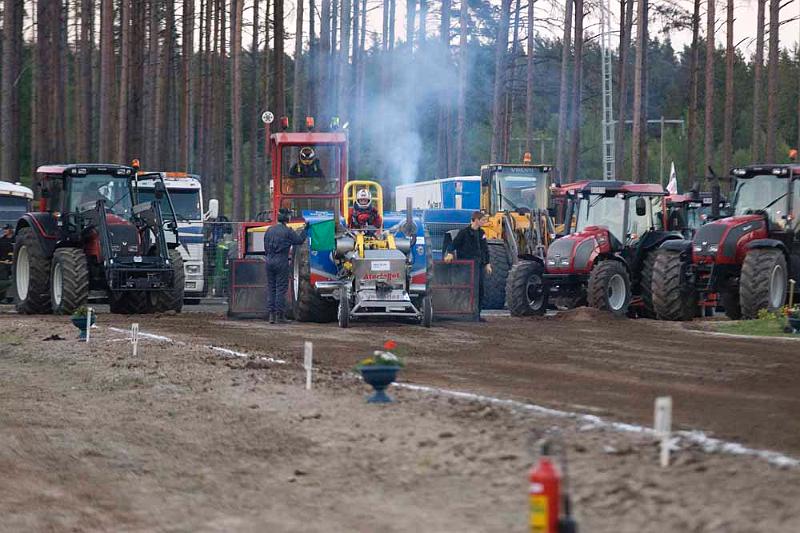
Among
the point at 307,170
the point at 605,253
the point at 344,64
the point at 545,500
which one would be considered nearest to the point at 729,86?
the point at 344,64

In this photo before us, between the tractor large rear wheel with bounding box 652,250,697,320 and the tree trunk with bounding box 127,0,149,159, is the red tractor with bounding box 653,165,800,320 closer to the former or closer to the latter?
the tractor large rear wheel with bounding box 652,250,697,320

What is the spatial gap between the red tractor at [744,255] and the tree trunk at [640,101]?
17.2 m

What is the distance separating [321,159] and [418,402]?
1525cm

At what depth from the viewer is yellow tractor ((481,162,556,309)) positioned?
1179 inches

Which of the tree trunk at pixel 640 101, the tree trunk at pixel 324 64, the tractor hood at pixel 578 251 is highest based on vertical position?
the tree trunk at pixel 324 64

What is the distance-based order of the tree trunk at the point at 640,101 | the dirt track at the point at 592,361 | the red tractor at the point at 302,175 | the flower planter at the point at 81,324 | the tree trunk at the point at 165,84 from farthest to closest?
1. the tree trunk at the point at 165,84
2. the tree trunk at the point at 640,101
3. the red tractor at the point at 302,175
4. the flower planter at the point at 81,324
5. the dirt track at the point at 592,361

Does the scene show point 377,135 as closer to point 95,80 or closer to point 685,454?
point 95,80

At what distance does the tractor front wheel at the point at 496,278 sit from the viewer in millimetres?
29734

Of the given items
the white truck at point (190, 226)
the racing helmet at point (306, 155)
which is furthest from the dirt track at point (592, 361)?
the white truck at point (190, 226)

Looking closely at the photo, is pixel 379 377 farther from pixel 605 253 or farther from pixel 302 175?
pixel 302 175

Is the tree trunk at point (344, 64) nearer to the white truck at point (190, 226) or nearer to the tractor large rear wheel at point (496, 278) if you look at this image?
the white truck at point (190, 226)

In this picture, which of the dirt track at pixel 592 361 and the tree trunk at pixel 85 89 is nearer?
the dirt track at pixel 592 361

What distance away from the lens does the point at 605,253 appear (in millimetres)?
26188

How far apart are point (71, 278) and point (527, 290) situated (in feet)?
28.1
